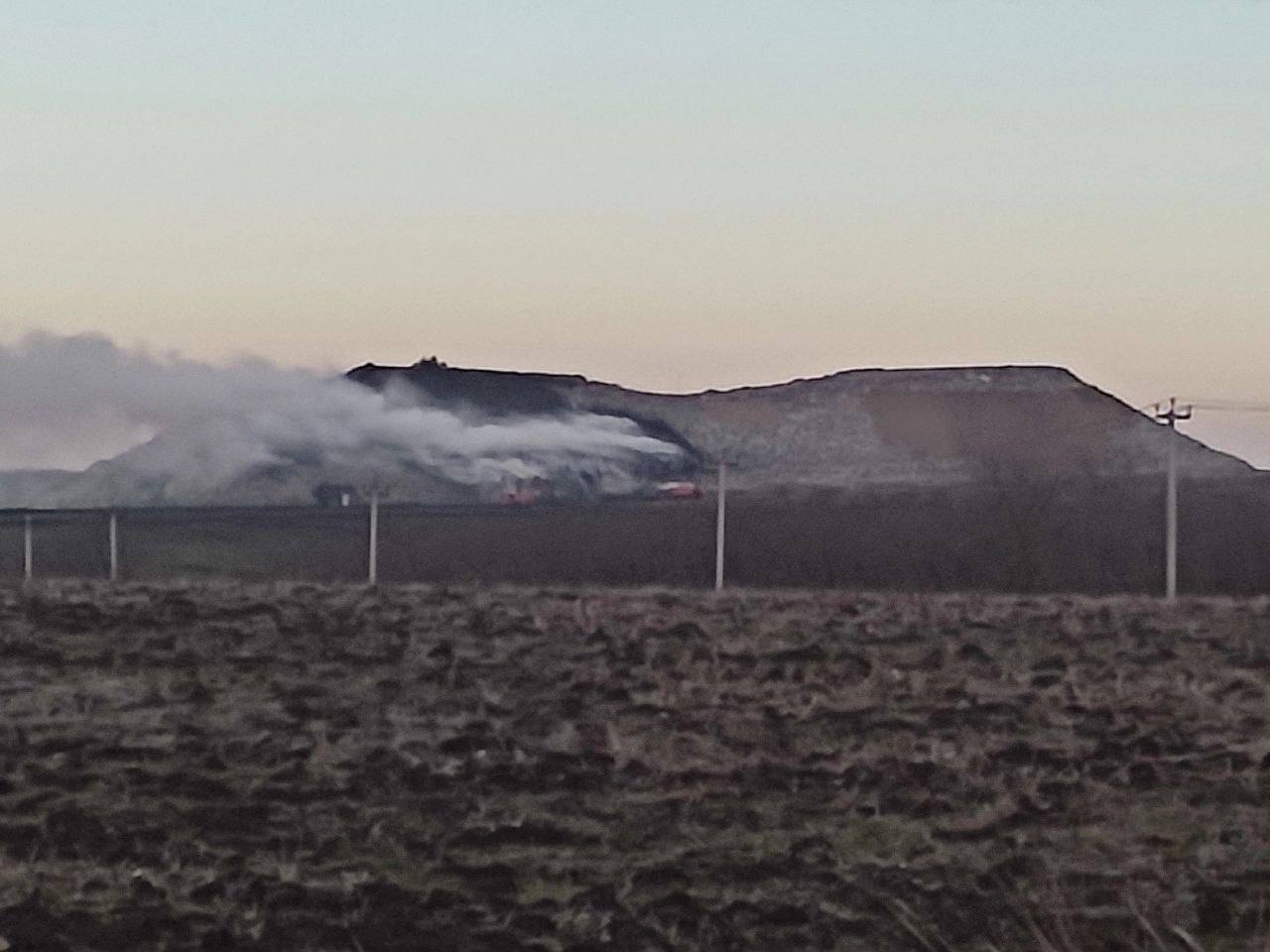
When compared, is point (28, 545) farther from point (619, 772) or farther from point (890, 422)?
point (890, 422)

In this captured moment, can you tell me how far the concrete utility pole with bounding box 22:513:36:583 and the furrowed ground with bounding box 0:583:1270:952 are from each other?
45.5ft

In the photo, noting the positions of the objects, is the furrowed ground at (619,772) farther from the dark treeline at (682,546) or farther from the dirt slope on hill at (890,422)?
the dirt slope on hill at (890,422)

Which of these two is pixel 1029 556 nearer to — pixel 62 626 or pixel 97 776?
pixel 62 626

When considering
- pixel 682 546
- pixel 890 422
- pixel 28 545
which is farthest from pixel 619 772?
pixel 890 422

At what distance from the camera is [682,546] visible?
4466 centimetres

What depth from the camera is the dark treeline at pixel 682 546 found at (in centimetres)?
4259

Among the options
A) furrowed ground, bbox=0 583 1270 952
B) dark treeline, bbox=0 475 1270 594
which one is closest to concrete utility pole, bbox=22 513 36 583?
dark treeline, bbox=0 475 1270 594

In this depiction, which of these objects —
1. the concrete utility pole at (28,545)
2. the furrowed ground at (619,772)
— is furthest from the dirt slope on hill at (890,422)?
the furrowed ground at (619,772)

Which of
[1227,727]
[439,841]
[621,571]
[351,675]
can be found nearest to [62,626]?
[351,675]

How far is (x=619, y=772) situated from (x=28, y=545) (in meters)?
24.0

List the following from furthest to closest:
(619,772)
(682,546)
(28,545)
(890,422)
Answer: (890,422) < (682,546) < (28,545) < (619,772)

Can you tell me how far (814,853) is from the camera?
1638 cm

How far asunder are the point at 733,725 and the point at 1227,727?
13.8 ft

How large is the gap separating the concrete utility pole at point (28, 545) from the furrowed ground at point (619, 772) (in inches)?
546
